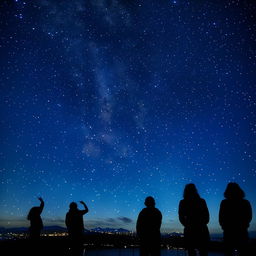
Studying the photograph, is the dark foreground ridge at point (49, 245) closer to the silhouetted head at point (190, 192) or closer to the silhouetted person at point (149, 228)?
the silhouetted person at point (149, 228)

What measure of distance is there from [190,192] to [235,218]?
0.82 meters

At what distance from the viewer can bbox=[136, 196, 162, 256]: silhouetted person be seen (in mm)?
4121

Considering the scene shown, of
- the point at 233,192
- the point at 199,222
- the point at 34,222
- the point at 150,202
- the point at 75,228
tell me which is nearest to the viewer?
the point at 199,222

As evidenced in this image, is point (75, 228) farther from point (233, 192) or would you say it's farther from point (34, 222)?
point (233, 192)

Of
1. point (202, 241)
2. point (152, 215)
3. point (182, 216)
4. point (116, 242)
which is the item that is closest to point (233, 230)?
point (202, 241)

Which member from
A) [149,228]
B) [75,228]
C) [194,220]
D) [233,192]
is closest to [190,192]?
[194,220]

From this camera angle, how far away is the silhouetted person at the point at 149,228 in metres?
4.12

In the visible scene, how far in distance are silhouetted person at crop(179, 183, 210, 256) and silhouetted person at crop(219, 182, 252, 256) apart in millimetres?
327

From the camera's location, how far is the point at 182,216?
12.4 ft

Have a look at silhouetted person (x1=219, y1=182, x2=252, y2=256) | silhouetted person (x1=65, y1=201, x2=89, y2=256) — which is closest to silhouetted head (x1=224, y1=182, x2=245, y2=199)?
silhouetted person (x1=219, y1=182, x2=252, y2=256)

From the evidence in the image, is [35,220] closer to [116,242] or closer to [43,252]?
[43,252]

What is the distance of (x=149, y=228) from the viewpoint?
13.7 ft

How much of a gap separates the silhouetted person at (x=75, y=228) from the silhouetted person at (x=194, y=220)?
313 cm

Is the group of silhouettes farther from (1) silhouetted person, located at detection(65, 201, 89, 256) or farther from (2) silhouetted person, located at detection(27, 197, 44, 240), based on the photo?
(2) silhouetted person, located at detection(27, 197, 44, 240)
